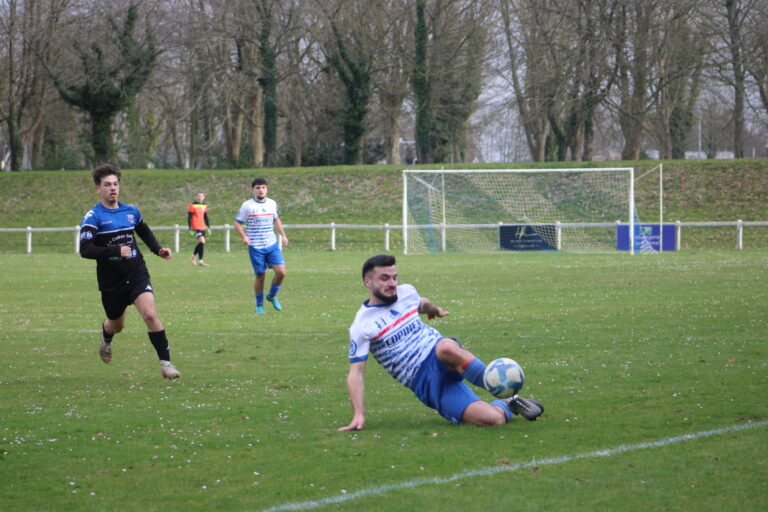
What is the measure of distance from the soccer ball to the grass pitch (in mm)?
275

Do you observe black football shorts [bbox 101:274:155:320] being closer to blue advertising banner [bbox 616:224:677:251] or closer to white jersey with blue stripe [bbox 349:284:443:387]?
white jersey with blue stripe [bbox 349:284:443:387]

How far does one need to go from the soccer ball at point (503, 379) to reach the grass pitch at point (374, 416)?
275mm

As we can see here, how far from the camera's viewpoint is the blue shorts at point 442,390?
7.53 m

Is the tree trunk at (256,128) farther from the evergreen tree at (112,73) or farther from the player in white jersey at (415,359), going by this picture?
the player in white jersey at (415,359)

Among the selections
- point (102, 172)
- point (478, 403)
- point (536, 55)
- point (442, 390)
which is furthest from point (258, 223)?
point (536, 55)

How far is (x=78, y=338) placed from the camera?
1348 cm

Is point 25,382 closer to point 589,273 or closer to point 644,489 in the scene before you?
point 644,489

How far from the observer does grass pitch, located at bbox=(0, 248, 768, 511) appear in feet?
18.7

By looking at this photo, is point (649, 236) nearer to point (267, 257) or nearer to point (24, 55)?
point (267, 257)

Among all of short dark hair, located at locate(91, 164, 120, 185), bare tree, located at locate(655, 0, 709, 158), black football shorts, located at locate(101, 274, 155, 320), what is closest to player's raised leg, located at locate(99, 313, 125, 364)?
black football shorts, located at locate(101, 274, 155, 320)

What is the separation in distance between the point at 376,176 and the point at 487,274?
2511 cm

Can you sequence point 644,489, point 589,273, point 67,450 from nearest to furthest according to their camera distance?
point 644,489
point 67,450
point 589,273

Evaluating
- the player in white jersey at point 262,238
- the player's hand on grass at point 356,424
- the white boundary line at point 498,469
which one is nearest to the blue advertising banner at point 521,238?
the player in white jersey at point 262,238

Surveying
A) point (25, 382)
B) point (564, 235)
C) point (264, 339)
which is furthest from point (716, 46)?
point (25, 382)
